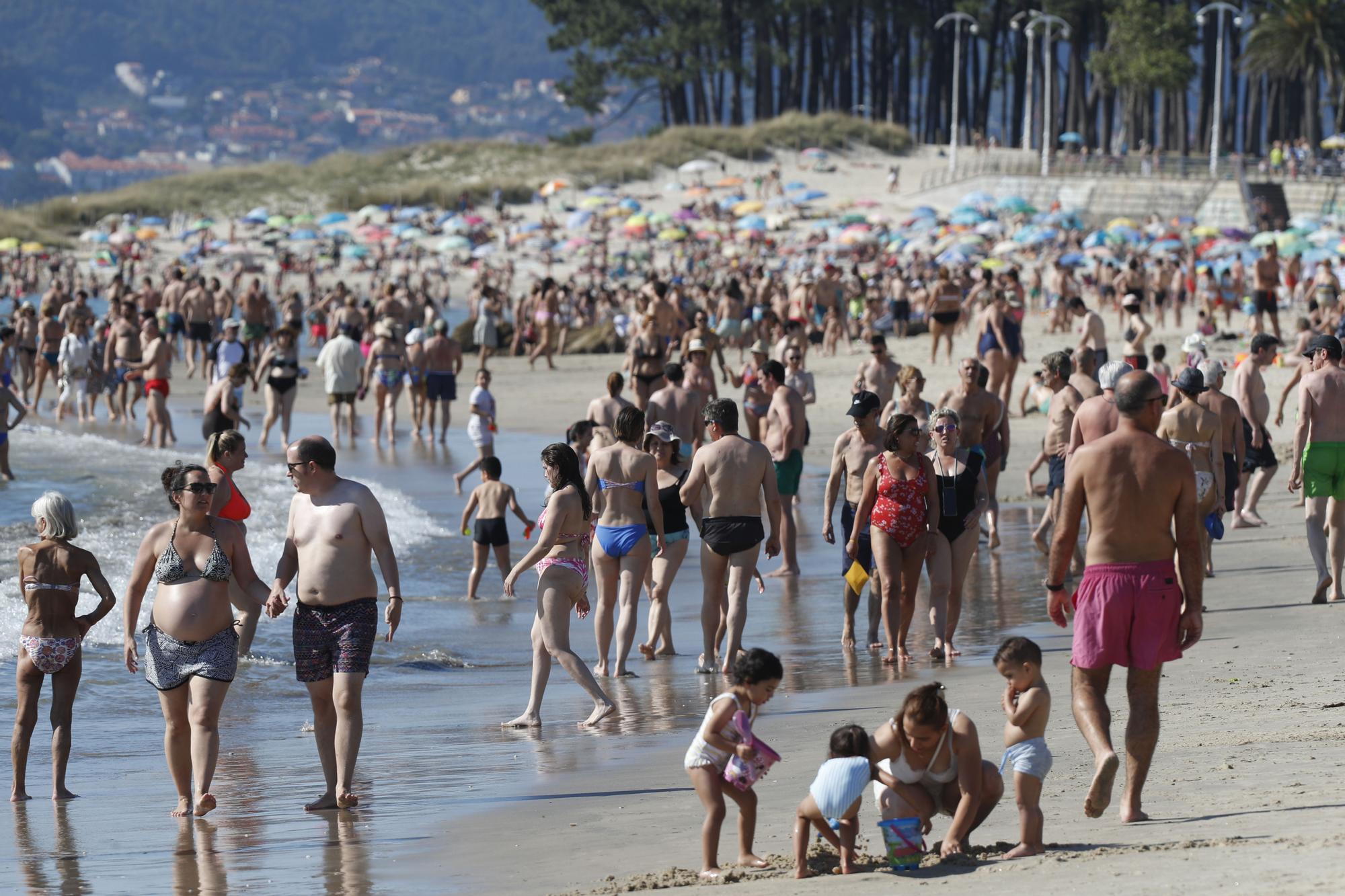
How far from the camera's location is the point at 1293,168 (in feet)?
178

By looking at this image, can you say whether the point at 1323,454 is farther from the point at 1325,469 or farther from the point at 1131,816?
the point at 1131,816

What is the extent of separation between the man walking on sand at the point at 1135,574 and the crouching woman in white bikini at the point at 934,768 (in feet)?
1.73

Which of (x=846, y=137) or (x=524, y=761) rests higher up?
(x=846, y=137)

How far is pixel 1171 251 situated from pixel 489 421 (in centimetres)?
3108

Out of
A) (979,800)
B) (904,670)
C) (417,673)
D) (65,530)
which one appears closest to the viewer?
(979,800)

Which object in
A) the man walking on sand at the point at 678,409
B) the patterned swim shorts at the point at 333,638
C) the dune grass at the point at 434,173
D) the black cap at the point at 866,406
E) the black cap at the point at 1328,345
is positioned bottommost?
the patterned swim shorts at the point at 333,638

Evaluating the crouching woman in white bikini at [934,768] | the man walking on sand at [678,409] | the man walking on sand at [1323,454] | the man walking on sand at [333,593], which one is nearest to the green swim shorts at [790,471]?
the man walking on sand at [678,409]

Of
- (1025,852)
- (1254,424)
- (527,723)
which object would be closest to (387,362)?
(1254,424)

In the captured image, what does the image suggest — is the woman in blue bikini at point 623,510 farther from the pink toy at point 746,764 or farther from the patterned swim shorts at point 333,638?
the pink toy at point 746,764

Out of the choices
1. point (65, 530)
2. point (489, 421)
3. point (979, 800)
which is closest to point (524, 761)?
point (65, 530)

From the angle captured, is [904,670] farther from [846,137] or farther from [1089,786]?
[846,137]

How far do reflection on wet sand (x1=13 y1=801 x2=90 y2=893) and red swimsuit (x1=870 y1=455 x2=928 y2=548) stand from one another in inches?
152

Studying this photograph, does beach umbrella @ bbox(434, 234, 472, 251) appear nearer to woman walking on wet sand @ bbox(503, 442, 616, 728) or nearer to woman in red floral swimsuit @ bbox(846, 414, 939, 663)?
woman in red floral swimsuit @ bbox(846, 414, 939, 663)

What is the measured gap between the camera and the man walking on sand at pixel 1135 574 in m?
5.45
